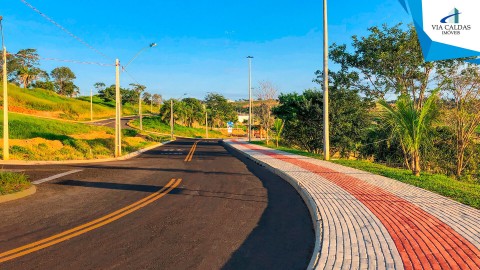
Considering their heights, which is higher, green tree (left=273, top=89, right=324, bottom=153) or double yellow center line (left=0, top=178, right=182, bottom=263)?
green tree (left=273, top=89, right=324, bottom=153)

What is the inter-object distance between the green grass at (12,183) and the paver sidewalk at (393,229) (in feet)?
27.0

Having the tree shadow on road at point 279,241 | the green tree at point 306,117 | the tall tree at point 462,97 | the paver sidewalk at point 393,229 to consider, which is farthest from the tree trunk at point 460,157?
the tree shadow on road at point 279,241

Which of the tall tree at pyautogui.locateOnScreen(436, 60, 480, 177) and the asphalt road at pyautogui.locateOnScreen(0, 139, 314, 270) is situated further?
the tall tree at pyautogui.locateOnScreen(436, 60, 480, 177)

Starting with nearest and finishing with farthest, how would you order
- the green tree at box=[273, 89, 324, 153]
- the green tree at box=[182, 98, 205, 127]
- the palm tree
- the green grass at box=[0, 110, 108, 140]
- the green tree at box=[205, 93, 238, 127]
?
the palm tree → the green grass at box=[0, 110, 108, 140] → the green tree at box=[273, 89, 324, 153] → the green tree at box=[182, 98, 205, 127] → the green tree at box=[205, 93, 238, 127]

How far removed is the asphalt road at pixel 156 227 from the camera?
459 cm

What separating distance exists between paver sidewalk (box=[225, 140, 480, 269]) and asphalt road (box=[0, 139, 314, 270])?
1.72 ft

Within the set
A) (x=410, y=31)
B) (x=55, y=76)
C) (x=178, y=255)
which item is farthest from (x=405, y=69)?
(x=55, y=76)

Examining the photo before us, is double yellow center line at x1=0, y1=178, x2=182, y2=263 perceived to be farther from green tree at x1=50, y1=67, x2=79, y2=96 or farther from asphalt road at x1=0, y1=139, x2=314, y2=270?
green tree at x1=50, y1=67, x2=79, y2=96

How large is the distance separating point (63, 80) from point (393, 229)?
13268 centimetres

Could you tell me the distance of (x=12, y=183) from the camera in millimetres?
9438

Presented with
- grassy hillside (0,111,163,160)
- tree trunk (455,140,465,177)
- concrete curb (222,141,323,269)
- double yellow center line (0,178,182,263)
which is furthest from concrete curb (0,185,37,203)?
tree trunk (455,140,465,177)

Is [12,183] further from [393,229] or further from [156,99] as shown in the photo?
[156,99]

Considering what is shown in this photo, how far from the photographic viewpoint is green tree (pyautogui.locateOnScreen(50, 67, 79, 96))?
116 meters

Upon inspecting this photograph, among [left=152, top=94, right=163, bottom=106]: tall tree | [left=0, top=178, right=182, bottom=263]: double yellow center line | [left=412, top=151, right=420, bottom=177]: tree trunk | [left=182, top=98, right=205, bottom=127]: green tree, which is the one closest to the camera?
[left=0, top=178, right=182, bottom=263]: double yellow center line
